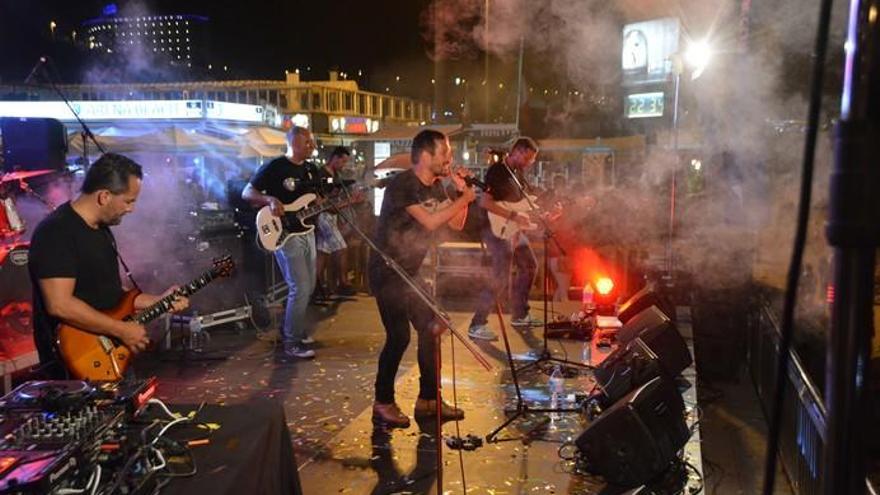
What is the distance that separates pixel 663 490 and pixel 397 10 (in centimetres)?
1048

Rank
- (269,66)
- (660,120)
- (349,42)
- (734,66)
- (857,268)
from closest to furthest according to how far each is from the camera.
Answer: (857,268) < (734,66) < (349,42) < (660,120) < (269,66)

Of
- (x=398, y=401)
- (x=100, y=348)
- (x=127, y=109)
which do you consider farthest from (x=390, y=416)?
(x=127, y=109)

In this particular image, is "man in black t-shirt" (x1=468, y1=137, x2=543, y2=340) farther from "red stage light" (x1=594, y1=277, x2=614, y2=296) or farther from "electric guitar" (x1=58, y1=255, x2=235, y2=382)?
"electric guitar" (x1=58, y1=255, x2=235, y2=382)

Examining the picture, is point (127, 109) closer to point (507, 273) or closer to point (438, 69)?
point (438, 69)

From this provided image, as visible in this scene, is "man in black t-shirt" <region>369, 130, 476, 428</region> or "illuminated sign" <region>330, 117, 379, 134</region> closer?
"man in black t-shirt" <region>369, 130, 476, 428</region>

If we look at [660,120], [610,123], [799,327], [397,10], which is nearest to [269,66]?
[610,123]

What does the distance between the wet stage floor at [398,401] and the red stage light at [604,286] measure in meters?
0.82

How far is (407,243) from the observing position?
4.47 m

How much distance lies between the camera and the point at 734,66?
27.1 feet

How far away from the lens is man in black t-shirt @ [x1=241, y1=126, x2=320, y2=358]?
625 centimetres

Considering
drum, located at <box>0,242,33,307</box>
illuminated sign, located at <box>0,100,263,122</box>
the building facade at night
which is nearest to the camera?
drum, located at <box>0,242,33,307</box>

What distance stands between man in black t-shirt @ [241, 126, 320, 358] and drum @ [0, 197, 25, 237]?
218 cm

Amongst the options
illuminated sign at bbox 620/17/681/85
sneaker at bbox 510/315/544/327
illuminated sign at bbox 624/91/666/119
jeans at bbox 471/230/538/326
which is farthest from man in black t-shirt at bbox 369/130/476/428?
illuminated sign at bbox 624/91/666/119

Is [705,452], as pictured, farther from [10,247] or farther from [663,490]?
[10,247]
